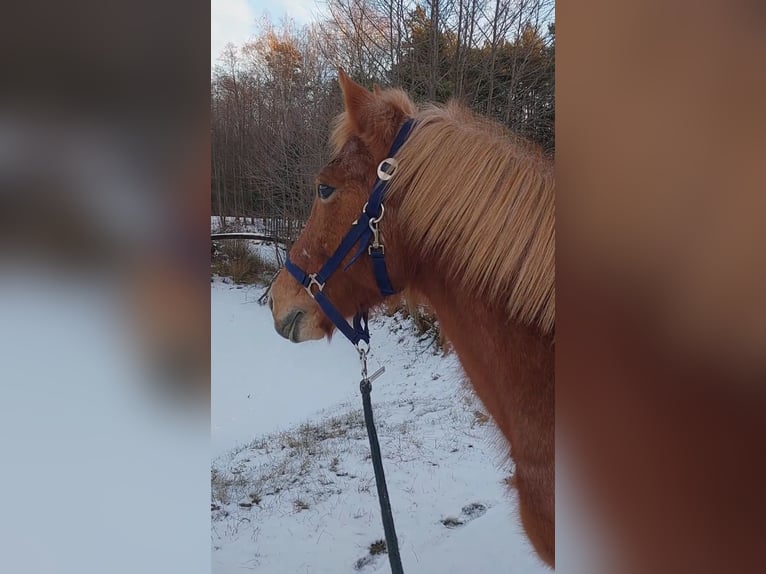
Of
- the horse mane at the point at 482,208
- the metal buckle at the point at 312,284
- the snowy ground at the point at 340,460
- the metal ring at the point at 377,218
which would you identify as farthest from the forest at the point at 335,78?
the metal buckle at the point at 312,284

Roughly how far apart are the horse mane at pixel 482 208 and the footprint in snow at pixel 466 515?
1.59 metres

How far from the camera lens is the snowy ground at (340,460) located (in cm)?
195

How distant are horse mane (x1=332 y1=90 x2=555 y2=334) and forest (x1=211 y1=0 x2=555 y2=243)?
863 millimetres

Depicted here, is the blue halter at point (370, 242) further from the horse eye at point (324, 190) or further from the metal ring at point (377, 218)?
the horse eye at point (324, 190)

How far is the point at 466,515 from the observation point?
217 cm

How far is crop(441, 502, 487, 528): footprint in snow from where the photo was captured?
2.12 metres

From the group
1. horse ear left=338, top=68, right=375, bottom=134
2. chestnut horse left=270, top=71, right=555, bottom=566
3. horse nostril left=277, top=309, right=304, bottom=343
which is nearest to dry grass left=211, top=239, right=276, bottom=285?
horse nostril left=277, top=309, right=304, bottom=343
